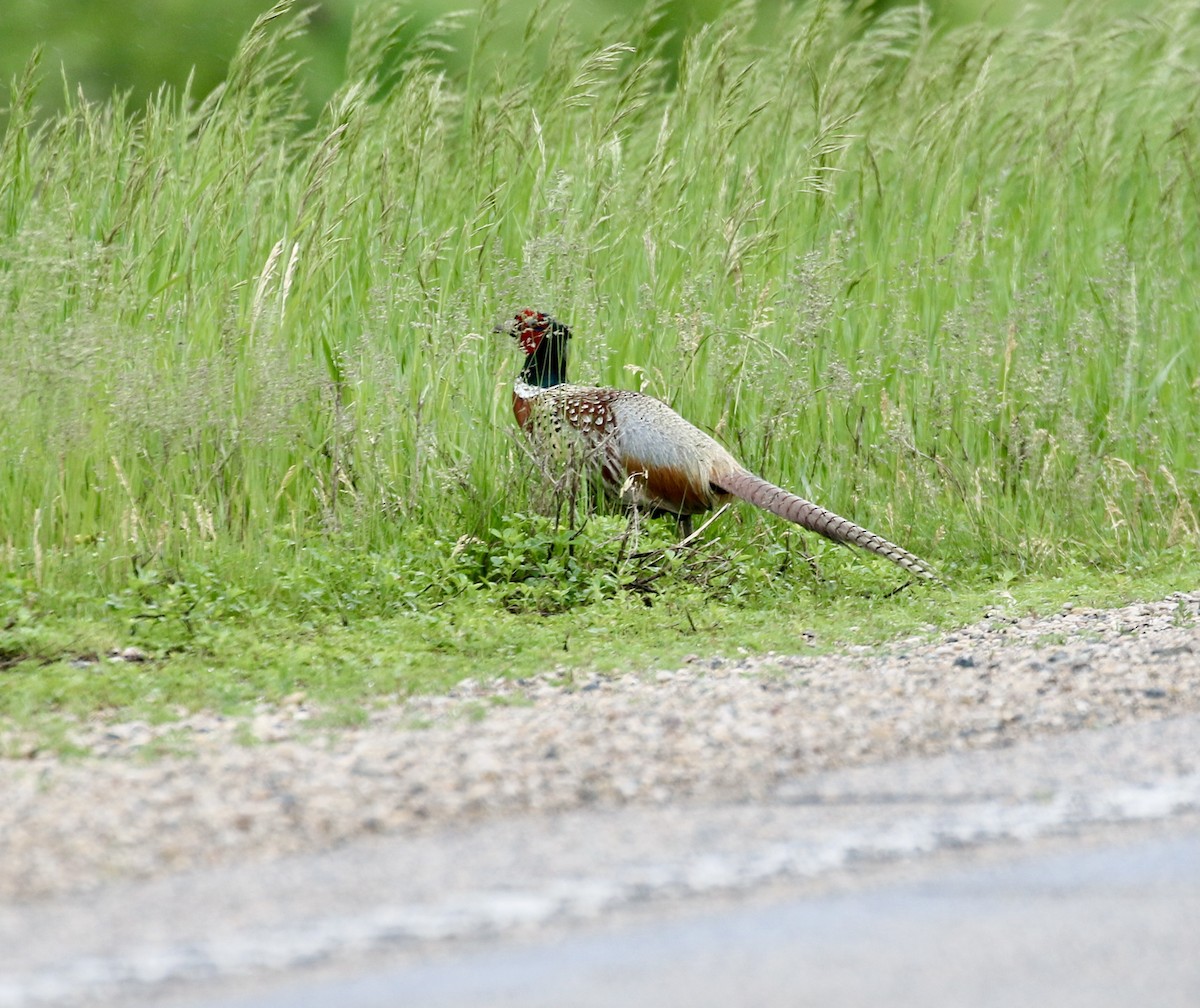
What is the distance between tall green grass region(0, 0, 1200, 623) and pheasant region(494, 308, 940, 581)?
0.82ft

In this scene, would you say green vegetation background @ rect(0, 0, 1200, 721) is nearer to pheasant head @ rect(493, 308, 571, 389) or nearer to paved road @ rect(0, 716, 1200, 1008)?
pheasant head @ rect(493, 308, 571, 389)

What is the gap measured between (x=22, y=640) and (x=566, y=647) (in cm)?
168

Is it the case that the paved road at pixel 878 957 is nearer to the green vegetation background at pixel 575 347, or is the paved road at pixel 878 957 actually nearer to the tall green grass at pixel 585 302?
the green vegetation background at pixel 575 347

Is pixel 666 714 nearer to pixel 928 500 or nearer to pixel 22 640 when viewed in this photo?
pixel 22 640

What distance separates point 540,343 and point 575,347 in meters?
0.32

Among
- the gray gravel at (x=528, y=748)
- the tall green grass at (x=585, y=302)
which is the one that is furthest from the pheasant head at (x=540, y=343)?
the gray gravel at (x=528, y=748)

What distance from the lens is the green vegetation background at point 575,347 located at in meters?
6.01

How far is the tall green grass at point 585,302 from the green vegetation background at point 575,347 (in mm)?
24

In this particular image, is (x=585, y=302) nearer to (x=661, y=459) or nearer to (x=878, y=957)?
(x=661, y=459)

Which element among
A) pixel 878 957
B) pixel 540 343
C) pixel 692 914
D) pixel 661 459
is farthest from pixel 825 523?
pixel 878 957

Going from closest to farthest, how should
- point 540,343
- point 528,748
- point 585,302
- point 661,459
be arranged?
point 528,748 < point 661,459 < point 540,343 < point 585,302

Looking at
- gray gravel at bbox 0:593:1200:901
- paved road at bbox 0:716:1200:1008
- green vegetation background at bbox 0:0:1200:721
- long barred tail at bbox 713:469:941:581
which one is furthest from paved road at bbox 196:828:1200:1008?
long barred tail at bbox 713:469:941:581

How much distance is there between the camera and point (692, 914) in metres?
2.96

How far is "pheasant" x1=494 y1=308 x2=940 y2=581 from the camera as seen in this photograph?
6.86 metres
